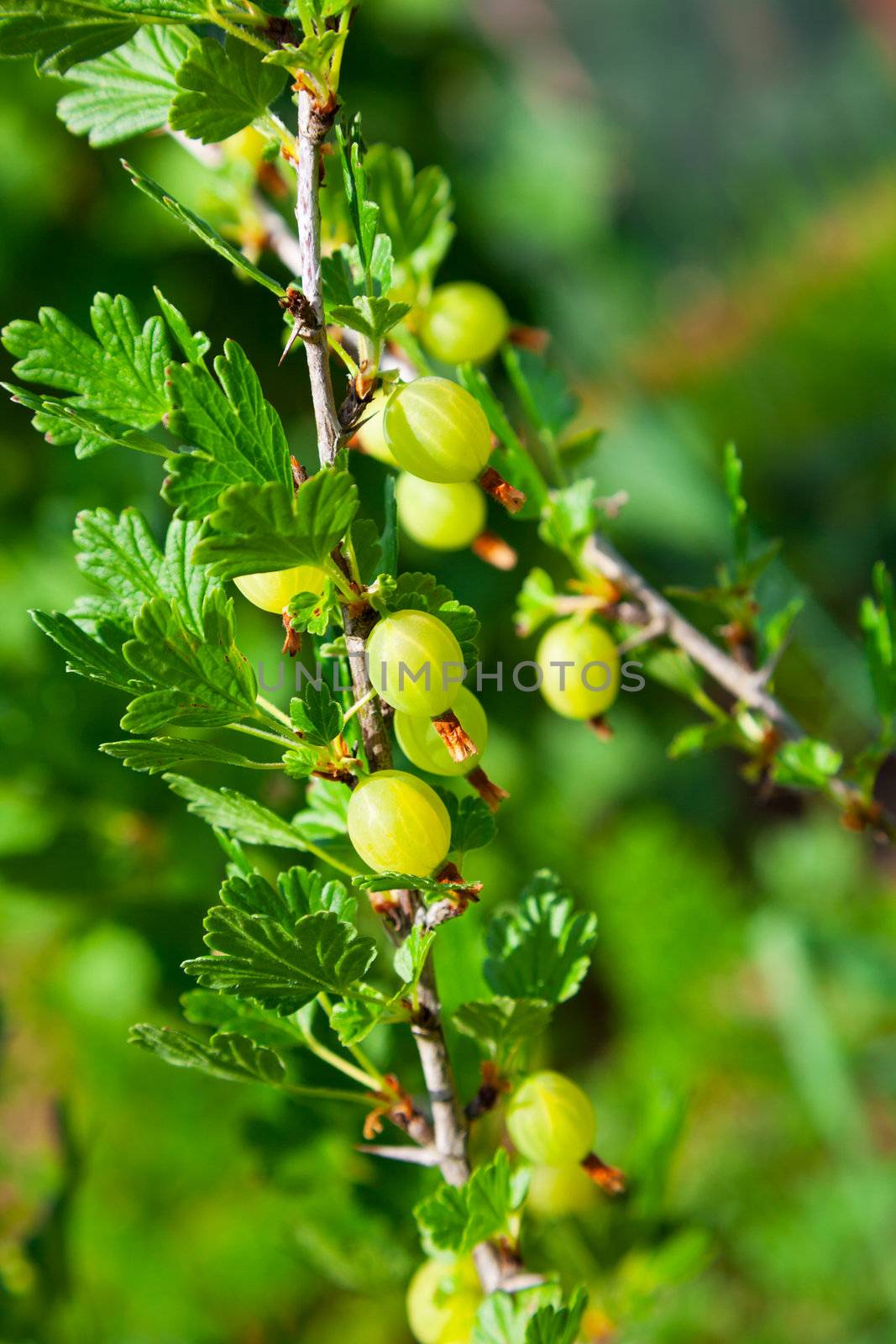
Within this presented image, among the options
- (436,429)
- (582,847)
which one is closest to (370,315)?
(436,429)

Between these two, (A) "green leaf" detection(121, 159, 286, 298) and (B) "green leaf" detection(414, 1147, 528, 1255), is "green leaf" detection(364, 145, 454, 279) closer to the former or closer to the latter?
(A) "green leaf" detection(121, 159, 286, 298)

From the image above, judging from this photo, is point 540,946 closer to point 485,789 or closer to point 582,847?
point 485,789

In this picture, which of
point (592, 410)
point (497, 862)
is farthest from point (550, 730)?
point (592, 410)

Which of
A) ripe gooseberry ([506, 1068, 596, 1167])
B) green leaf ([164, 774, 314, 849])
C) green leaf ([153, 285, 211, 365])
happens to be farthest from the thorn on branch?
green leaf ([153, 285, 211, 365])

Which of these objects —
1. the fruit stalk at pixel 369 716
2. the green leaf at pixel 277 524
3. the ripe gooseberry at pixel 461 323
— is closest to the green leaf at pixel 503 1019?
the fruit stalk at pixel 369 716

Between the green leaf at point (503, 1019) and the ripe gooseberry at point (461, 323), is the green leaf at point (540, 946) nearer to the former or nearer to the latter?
the green leaf at point (503, 1019)

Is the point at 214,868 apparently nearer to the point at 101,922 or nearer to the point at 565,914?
the point at 101,922

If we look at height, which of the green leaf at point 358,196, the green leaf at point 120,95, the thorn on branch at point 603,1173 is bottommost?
the thorn on branch at point 603,1173
